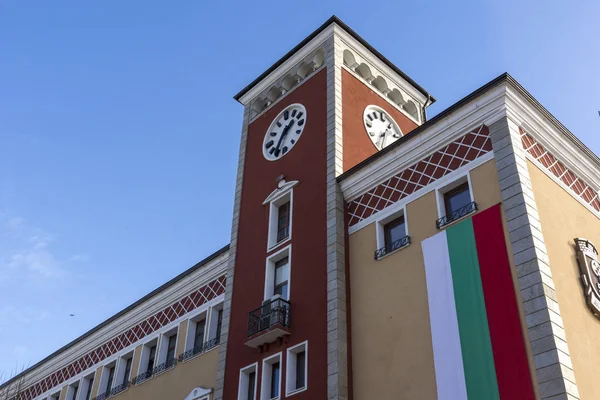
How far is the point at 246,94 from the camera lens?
116 ft

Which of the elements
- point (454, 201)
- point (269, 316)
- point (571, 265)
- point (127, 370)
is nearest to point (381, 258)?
point (454, 201)

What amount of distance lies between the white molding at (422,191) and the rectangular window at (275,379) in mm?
5380

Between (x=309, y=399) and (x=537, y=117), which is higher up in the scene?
(x=537, y=117)

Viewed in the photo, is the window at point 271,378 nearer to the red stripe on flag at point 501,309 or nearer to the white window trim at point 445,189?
the white window trim at point 445,189

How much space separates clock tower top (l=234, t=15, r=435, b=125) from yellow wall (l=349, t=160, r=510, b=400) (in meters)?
10.6

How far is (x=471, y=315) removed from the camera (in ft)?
63.9

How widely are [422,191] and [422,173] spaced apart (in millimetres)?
763

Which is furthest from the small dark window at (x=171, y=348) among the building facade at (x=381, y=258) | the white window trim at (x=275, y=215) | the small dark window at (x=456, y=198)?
the small dark window at (x=456, y=198)

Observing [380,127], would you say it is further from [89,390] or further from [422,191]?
[89,390]

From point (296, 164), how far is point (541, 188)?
34.6 feet

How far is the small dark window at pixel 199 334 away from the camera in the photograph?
31.2 meters

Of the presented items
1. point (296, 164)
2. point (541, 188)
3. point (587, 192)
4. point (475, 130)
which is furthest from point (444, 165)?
point (296, 164)

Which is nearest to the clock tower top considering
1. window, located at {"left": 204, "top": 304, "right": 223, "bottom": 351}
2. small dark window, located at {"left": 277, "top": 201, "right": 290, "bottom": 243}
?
small dark window, located at {"left": 277, "top": 201, "right": 290, "bottom": 243}

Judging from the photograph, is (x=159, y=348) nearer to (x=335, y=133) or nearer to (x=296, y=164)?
(x=296, y=164)
